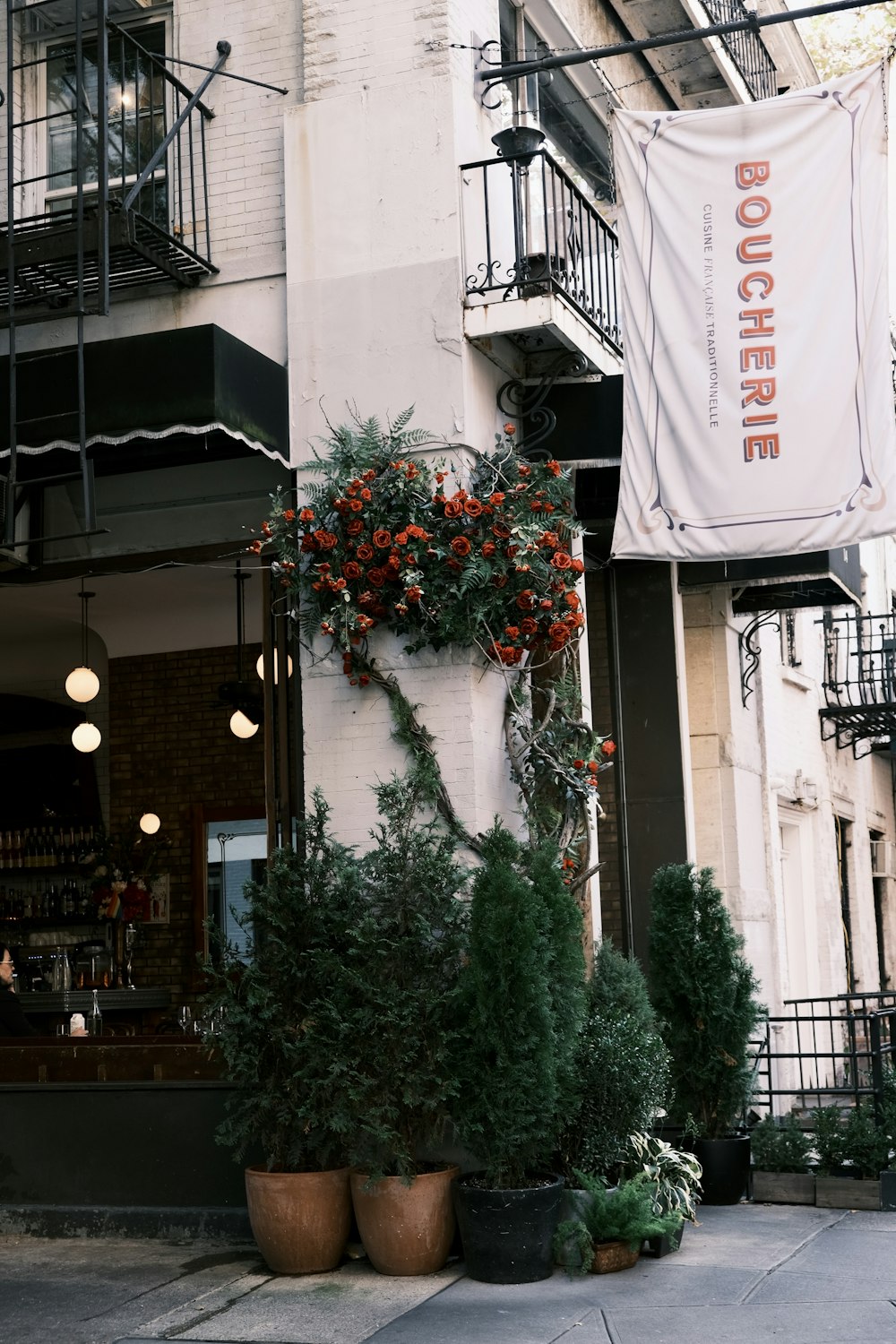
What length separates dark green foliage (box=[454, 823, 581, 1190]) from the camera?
643 centimetres

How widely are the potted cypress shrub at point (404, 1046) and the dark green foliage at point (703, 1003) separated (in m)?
1.93

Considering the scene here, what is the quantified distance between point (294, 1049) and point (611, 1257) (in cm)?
171

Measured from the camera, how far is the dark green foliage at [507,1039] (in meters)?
6.43

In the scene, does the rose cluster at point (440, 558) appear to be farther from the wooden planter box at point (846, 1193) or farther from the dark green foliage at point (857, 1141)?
the wooden planter box at point (846, 1193)

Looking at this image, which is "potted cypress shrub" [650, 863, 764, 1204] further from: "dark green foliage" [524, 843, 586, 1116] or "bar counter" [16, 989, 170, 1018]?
"bar counter" [16, 989, 170, 1018]

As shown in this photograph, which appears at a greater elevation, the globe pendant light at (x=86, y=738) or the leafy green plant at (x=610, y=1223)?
the globe pendant light at (x=86, y=738)

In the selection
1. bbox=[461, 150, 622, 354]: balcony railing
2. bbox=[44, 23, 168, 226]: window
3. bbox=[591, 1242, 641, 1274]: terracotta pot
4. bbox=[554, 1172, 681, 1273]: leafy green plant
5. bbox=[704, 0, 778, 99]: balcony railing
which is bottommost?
bbox=[591, 1242, 641, 1274]: terracotta pot

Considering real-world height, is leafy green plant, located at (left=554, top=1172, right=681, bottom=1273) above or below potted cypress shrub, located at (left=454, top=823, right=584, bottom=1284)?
below

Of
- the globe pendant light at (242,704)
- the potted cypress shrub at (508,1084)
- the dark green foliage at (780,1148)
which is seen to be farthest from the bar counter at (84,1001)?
the potted cypress shrub at (508,1084)

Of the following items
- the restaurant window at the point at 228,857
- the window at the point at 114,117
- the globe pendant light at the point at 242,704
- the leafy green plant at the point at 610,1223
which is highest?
the window at the point at 114,117

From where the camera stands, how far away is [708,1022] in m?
8.34

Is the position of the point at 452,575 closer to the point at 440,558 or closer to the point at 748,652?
the point at 440,558

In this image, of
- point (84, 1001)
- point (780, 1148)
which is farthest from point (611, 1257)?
point (84, 1001)

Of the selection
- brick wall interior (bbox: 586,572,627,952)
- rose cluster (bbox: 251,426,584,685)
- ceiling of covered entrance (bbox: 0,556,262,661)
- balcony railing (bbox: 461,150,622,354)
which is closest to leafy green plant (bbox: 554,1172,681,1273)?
rose cluster (bbox: 251,426,584,685)
